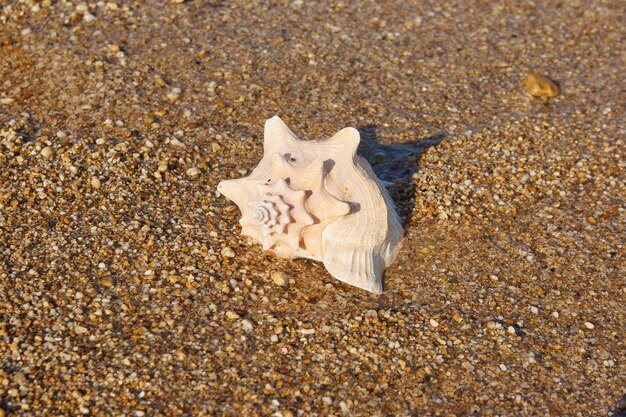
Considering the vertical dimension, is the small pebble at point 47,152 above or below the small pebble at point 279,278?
above

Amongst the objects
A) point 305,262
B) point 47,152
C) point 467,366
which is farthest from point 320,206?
point 47,152

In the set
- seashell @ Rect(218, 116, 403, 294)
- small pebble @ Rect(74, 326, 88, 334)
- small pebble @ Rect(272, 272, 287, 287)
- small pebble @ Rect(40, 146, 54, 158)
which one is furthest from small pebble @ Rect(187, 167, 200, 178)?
small pebble @ Rect(74, 326, 88, 334)

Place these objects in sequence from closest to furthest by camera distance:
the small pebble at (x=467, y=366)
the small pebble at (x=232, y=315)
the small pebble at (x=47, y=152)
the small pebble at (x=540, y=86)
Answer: the small pebble at (x=467, y=366) → the small pebble at (x=232, y=315) → the small pebble at (x=47, y=152) → the small pebble at (x=540, y=86)

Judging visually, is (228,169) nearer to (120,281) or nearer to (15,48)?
(120,281)

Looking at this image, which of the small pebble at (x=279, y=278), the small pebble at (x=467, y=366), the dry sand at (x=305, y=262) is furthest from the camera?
the small pebble at (x=279, y=278)

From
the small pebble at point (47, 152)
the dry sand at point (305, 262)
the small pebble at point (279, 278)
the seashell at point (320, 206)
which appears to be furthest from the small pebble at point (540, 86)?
the small pebble at point (47, 152)

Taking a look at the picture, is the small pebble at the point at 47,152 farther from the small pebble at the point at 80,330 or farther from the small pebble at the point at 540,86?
the small pebble at the point at 540,86
